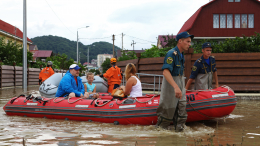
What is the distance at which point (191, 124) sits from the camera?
5.88 metres

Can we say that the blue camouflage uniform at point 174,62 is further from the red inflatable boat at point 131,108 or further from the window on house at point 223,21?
the window on house at point 223,21

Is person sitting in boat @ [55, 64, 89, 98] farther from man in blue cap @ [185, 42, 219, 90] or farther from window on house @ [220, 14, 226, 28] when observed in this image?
window on house @ [220, 14, 226, 28]

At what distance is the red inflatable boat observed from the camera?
552 cm

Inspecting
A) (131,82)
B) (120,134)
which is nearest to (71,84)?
(131,82)

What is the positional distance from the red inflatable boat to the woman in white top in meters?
0.33

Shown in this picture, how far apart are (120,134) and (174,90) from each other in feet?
4.14

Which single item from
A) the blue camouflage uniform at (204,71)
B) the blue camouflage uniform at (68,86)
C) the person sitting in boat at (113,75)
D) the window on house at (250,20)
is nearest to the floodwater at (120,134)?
the blue camouflage uniform at (204,71)

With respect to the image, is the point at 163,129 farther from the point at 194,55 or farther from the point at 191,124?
the point at 194,55

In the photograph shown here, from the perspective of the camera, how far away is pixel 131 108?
577cm

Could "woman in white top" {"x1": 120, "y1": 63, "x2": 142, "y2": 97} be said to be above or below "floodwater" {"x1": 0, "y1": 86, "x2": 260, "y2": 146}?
above

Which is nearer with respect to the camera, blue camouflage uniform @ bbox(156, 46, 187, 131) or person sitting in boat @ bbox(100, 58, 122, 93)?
blue camouflage uniform @ bbox(156, 46, 187, 131)

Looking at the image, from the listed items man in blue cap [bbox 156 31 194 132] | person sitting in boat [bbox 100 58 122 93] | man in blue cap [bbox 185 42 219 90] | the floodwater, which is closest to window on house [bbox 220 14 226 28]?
person sitting in boat [bbox 100 58 122 93]

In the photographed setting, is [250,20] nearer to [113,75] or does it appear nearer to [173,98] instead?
[113,75]

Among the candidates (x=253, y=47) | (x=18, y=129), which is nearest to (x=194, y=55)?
(x=253, y=47)
